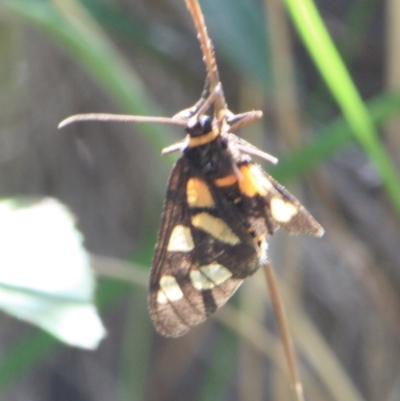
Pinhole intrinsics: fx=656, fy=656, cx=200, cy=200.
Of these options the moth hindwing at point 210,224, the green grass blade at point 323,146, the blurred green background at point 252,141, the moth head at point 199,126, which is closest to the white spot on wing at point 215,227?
the moth hindwing at point 210,224

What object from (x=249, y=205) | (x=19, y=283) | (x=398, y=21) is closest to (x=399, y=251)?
(x=398, y=21)

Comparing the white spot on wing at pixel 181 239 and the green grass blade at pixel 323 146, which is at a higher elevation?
the green grass blade at pixel 323 146

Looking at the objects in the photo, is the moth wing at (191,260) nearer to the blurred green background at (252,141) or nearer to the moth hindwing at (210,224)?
the moth hindwing at (210,224)

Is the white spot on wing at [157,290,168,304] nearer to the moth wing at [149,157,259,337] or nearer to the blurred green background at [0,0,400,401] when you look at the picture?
the moth wing at [149,157,259,337]

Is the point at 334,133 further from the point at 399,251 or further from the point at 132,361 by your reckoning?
the point at 132,361

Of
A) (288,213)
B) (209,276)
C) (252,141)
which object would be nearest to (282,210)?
(288,213)

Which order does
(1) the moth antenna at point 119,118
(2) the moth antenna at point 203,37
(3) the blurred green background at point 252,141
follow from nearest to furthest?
(2) the moth antenna at point 203,37
(1) the moth antenna at point 119,118
(3) the blurred green background at point 252,141

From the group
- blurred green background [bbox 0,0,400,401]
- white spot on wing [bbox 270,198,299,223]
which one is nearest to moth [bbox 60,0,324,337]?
white spot on wing [bbox 270,198,299,223]

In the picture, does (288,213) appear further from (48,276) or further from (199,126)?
(48,276)
